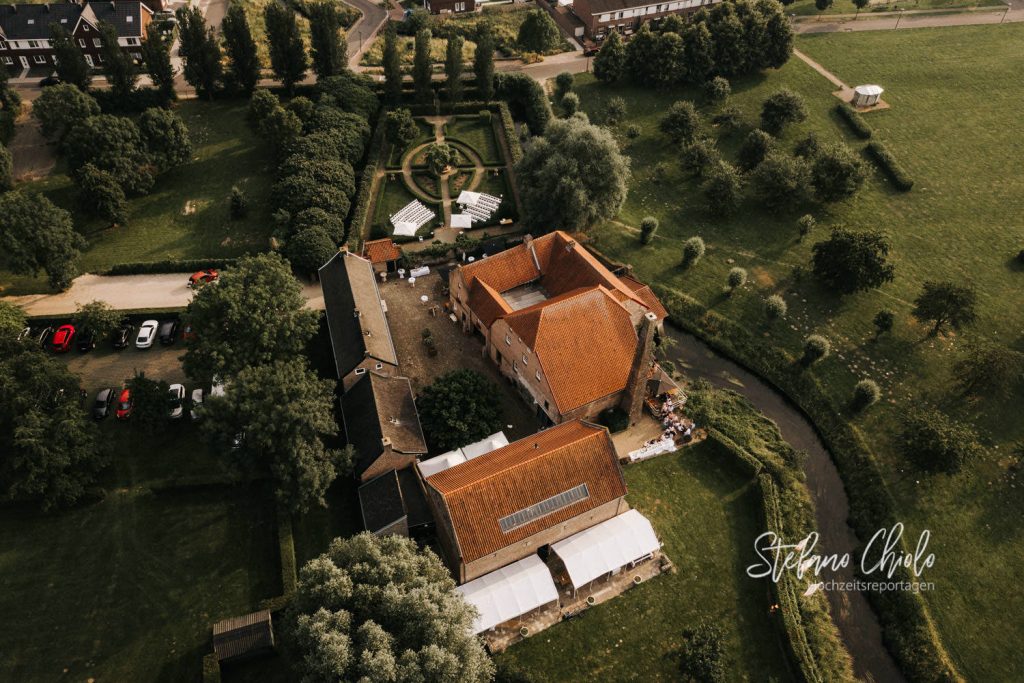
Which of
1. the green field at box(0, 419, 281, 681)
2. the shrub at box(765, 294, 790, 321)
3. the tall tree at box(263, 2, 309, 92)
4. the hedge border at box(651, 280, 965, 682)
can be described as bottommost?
the green field at box(0, 419, 281, 681)

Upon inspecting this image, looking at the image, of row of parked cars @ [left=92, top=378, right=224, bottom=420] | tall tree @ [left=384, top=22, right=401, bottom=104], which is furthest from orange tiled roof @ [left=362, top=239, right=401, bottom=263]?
tall tree @ [left=384, top=22, right=401, bottom=104]

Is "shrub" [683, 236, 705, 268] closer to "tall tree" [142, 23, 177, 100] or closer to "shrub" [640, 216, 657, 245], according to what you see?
"shrub" [640, 216, 657, 245]

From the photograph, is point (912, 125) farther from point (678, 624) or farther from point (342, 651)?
point (342, 651)

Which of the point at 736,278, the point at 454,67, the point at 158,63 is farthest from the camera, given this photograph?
the point at 158,63

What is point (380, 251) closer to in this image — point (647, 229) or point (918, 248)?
point (647, 229)

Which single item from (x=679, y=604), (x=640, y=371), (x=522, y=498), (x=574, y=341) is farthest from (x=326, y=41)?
(x=679, y=604)

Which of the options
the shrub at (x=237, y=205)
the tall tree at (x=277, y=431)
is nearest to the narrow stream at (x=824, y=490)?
the tall tree at (x=277, y=431)
